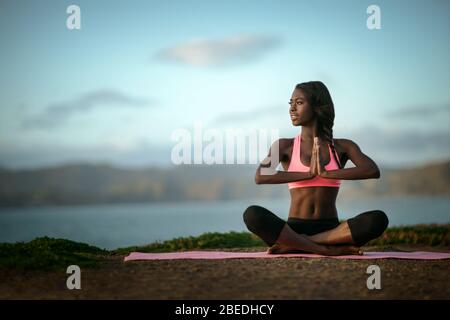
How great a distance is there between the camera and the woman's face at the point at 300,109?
9016mm

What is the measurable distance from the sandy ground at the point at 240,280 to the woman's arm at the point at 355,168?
119cm

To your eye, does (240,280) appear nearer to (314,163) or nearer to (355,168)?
(314,163)

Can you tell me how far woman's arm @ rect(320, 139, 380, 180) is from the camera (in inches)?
340

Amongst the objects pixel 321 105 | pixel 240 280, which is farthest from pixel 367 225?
pixel 240 280

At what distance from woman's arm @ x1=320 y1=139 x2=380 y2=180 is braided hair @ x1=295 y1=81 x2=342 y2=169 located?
0.70 feet

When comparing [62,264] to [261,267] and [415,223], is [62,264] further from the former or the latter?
[415,223]

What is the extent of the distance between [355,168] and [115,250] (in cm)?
482

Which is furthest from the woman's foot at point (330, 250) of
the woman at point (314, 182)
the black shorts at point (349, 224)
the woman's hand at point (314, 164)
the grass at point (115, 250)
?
the grass at point (115, 250)

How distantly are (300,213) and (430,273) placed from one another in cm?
201

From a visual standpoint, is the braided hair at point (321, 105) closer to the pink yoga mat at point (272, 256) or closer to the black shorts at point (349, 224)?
the black shorts at point (349, 224)
